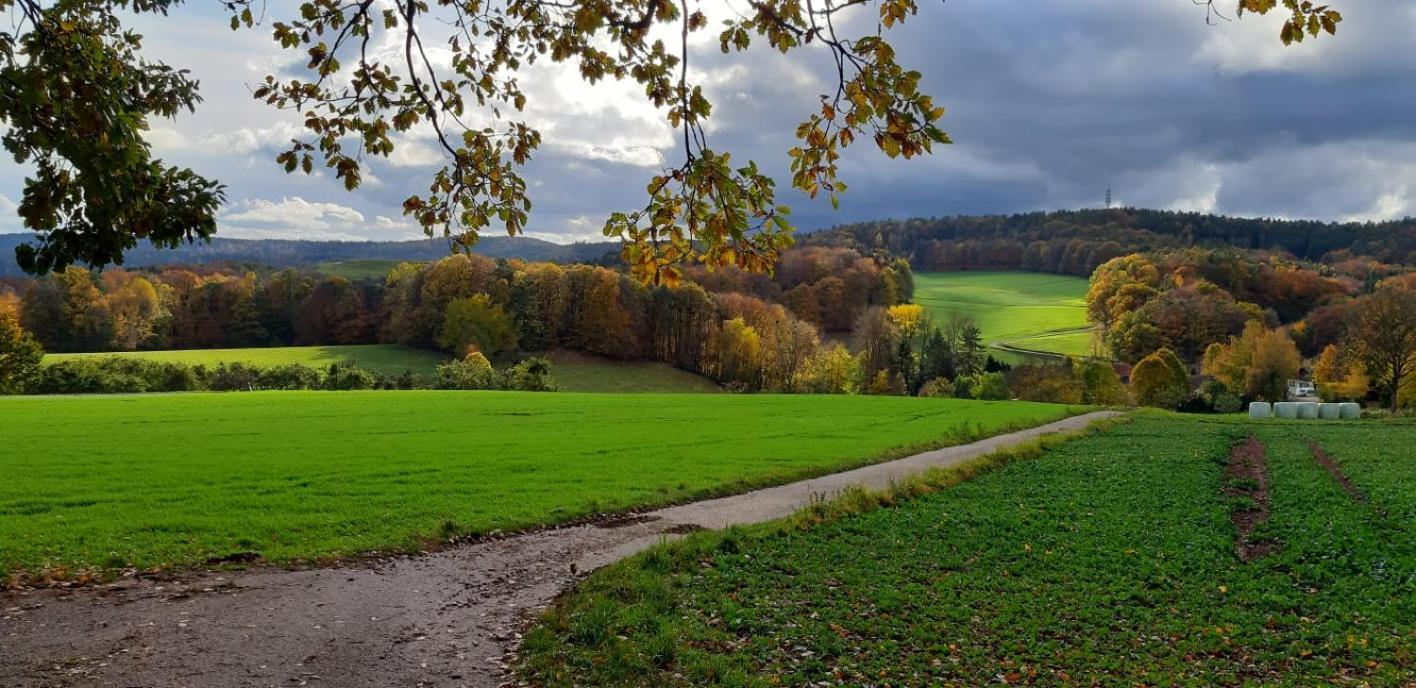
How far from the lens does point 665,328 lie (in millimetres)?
95188

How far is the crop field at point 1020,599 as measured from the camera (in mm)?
8930

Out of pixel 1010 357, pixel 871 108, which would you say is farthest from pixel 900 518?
pixel 1010 357

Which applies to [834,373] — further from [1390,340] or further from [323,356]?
[323,356]

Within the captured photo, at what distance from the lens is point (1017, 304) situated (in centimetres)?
15650

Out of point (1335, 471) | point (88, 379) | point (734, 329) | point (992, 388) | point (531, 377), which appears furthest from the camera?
point (734, 329)

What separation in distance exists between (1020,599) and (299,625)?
984 centimetres

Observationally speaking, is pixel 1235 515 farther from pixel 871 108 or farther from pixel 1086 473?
pixel 871 108

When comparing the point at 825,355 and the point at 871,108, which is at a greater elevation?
the point at 871,108

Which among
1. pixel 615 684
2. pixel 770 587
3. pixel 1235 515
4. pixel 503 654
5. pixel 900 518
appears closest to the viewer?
pixel 615 684

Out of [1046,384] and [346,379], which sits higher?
[346,379]

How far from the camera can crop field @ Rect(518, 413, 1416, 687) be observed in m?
8.93

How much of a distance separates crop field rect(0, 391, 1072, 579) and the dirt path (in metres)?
1.68

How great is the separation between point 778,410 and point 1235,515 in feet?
103

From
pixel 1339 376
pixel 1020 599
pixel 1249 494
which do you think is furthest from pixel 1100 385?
pixel 1020 599
